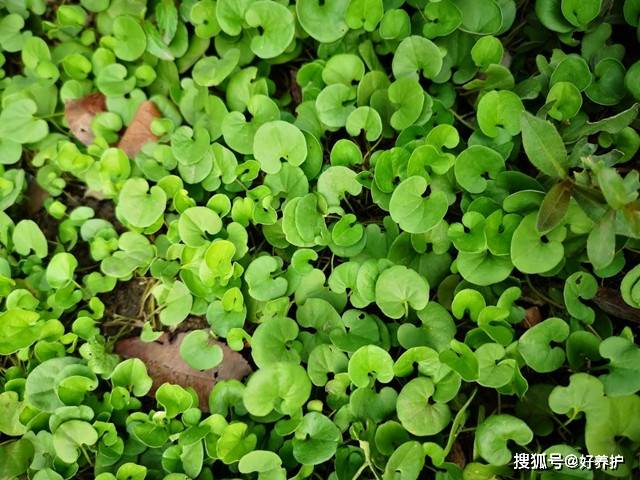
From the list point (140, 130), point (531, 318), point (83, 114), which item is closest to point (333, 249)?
point (531, 318)

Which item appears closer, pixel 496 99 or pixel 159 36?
pixel 496 99

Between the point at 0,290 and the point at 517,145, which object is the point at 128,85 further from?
the point at 517,145

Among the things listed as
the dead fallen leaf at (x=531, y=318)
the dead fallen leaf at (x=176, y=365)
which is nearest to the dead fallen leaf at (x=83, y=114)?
the dead fallen leaf at (x=176, y=365)

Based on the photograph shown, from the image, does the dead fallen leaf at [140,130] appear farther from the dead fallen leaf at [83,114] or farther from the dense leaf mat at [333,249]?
the dead fallen leaf at [83,114]

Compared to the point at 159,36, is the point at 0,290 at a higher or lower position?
lower

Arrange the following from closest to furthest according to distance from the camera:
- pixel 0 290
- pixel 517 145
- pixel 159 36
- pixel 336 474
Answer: pixel 336 474
pixel 517 145
pixel 0 290
pixel 159 36

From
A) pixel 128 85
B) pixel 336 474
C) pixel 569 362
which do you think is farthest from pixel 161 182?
pixel 569 362
